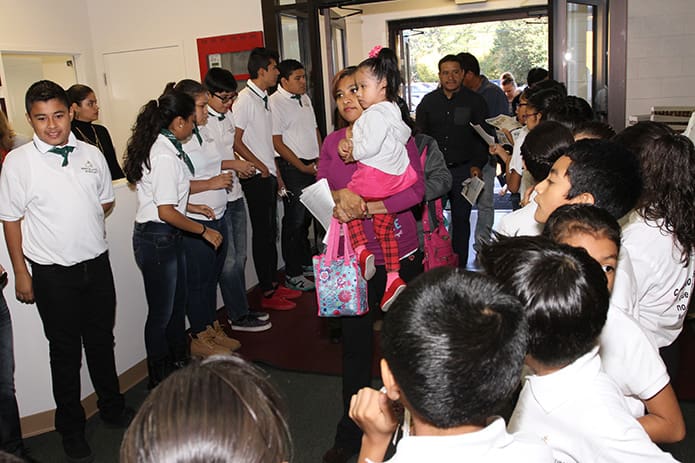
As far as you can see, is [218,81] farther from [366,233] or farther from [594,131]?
[594,131]

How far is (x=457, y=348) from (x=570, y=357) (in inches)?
13.9

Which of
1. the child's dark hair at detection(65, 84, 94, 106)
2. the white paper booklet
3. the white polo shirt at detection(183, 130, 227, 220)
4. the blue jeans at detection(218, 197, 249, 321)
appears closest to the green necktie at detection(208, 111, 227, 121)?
the white polo shirt at detection(183, 130, 227, 220)

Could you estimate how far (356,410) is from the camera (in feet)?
3.66

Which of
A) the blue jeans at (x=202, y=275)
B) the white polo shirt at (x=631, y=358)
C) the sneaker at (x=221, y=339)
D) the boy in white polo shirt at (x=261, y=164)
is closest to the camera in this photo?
the white polo shirt at (x=631, y=358)

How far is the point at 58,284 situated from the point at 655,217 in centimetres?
233

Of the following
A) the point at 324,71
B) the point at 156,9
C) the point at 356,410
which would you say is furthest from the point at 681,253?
the point at 156,9

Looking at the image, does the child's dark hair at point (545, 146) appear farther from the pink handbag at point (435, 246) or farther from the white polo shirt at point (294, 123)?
the white polo shirt at point (294, 123)

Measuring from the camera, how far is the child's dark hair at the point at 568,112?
285cm

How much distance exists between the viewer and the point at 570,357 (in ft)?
3.59

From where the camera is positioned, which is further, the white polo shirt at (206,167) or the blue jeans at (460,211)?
the blue jeans at (460,211)

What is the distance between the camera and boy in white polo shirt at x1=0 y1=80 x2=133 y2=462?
7.90ft

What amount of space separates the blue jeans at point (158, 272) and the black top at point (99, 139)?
1568 millimetres

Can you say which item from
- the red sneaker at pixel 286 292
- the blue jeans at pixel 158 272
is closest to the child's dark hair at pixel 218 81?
the blue jeans at pixel 158 272

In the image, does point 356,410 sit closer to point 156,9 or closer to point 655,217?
point 655,217
